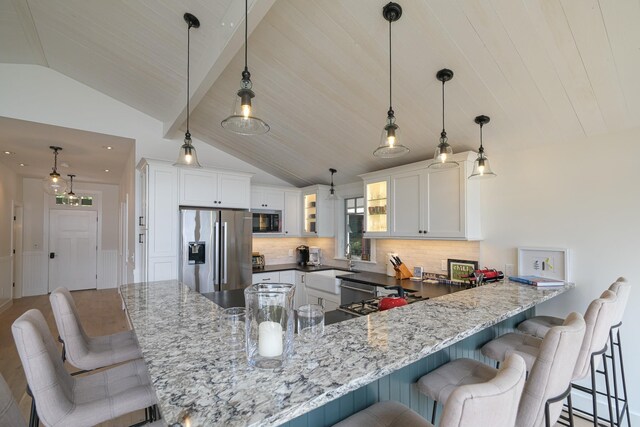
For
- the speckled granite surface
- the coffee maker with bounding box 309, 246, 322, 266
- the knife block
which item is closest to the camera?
the speckled granite surface

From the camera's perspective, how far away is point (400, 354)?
41.8 inches

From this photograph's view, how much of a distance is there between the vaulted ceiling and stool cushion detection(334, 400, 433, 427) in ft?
6.86

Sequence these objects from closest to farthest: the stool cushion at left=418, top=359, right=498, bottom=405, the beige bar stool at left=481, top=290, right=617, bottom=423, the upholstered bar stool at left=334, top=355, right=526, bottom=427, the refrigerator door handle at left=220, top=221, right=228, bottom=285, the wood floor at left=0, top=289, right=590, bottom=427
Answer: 1. the upholstered bar stool at left=334, top=355, right=526, bottom=427
2. the stool cushion at left=418, top=359, right=498, bottom=405
3. the beige bar stool at left=481, top=290, right=617, bottom=423
4. the wood floor at left=0, top=289, right=590, bottom=427
5. the refrigerator door handle at left=220, top=221, right=228, bottom=285

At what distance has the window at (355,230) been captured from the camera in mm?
4578

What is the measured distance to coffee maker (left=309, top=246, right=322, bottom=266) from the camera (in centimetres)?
523

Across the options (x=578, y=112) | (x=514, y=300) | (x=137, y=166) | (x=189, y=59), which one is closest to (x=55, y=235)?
(x=137, y=166)

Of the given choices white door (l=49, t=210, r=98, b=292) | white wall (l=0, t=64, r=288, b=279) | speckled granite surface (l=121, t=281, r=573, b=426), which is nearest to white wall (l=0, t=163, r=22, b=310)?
white door (l=49, t=210, r=98, b=292)

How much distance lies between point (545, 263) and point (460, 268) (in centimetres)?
78

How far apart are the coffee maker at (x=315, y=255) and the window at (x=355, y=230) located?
→ 603mm

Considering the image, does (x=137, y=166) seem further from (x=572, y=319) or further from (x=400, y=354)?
(x=572, y=319)

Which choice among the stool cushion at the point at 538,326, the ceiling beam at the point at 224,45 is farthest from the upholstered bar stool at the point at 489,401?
the ceiling beam at the point at 224,45

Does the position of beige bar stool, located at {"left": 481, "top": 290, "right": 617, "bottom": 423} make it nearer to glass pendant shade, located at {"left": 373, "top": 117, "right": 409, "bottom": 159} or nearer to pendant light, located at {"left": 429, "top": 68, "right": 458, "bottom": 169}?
pendant light, located at {"left": 429, "top": 68, "right": 458, "bottom": 169}

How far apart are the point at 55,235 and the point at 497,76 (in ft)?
30.6

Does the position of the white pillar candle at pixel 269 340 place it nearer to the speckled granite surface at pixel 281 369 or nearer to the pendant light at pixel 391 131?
the speckled granite surface at pixel 281 369
